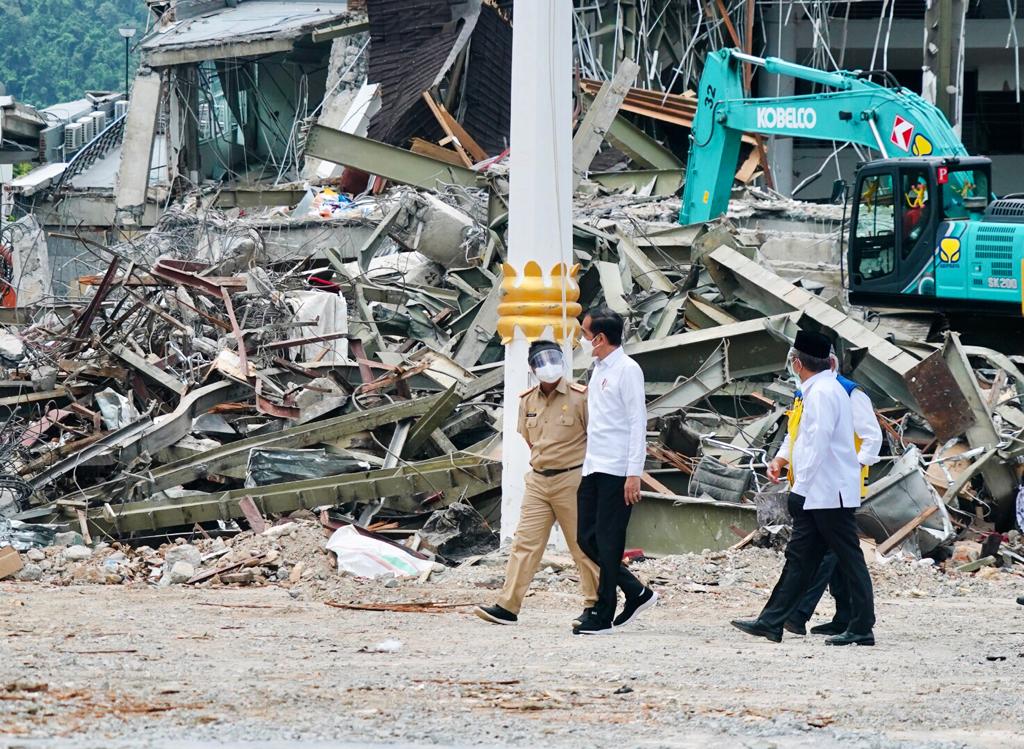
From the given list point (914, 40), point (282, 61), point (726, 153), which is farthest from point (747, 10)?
point (726, 153)

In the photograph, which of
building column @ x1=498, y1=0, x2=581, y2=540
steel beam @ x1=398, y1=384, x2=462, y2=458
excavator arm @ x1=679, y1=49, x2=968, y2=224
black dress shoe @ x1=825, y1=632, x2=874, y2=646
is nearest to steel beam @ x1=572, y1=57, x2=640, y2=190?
excavator arm @ x1=679, y1=49, x2=968, y2=224

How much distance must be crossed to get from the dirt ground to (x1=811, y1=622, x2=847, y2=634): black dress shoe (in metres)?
0.15

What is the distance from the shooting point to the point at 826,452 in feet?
24.1

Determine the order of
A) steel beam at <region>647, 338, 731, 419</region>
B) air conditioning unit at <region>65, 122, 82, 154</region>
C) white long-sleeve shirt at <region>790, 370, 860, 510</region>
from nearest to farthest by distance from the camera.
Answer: white long-sleeve shirt at <region>790, 370, 860, 510</region> → steel beam at <region>647, 338, 731, 419</region> → air conditioning unit at <region>65, 122, 82, 154</region>

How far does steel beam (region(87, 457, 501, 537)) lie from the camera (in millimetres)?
10688

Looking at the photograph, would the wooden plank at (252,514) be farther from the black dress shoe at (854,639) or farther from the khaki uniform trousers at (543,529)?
the black dress shoe at (854,639)

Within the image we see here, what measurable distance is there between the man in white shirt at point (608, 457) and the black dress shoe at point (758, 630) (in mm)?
673

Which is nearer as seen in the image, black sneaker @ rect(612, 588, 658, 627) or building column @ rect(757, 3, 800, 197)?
black sneaker @ rect(612, 588, 658, 627)

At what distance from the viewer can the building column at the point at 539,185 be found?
9.55 metres

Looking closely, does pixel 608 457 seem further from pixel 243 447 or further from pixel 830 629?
pixel 243 447

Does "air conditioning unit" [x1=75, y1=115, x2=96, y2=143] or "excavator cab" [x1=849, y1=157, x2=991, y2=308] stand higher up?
"air conditioning unit" [x1=75, y1=115, x2=96, y2=143]

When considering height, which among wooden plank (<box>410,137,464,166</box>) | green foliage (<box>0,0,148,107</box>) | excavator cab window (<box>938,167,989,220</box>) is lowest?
excavator cab window (<box>938,167,989,220</box>)

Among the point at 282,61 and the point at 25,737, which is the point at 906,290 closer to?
the point at 25,737

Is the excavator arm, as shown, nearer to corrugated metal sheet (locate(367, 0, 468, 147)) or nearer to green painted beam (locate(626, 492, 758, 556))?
green painted beam (locate(626, 492, 758, 556))
